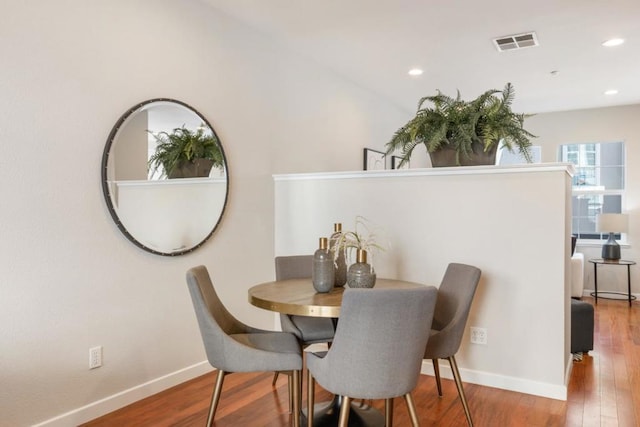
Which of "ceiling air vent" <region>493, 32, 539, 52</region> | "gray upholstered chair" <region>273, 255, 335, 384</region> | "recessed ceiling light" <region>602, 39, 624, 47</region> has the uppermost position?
"ceiling air vent" <region>493, 32, 539, 52</region>

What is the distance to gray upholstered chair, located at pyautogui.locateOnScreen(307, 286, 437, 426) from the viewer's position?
185cm

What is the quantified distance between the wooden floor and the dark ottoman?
21 centimetres

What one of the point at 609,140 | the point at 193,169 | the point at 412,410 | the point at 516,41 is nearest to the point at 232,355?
the point at 412,410

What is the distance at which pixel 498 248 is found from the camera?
3.12m

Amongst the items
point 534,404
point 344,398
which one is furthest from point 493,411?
point 344,398

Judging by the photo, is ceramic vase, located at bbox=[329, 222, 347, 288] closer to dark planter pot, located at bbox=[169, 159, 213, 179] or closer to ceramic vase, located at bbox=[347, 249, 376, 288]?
ceramic vase, located at bbox=[347, 249, 376, 288]

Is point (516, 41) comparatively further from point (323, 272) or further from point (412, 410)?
point (412, 410)

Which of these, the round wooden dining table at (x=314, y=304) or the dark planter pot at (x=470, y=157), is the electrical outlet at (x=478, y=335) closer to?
the round wooden dining table at (x=314, y=304)

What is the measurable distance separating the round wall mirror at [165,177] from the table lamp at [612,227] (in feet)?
16.9

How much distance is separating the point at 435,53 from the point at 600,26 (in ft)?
4.34

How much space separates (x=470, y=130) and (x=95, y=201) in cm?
237

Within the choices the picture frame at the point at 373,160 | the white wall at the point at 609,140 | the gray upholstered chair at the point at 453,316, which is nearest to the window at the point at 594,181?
the white wall at the point at 609,140

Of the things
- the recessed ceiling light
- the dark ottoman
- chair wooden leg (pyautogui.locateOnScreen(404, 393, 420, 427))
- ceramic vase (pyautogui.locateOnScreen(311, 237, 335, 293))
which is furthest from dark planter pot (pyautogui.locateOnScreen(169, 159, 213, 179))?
the recessed ceiling light

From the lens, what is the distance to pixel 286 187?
4082mm
